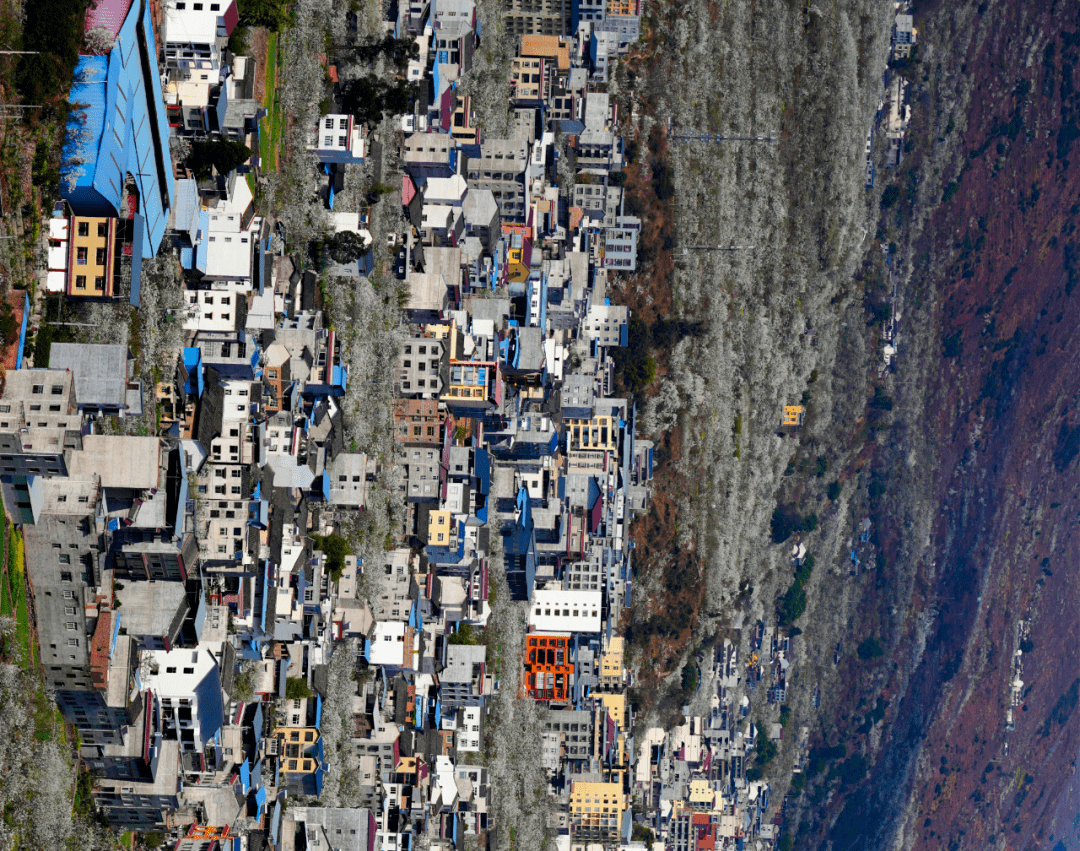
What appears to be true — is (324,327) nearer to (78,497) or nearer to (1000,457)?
(78,497)

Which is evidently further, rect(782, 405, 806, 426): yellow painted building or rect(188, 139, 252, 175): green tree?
rect(782, 405, 806, 426): yellow painted building

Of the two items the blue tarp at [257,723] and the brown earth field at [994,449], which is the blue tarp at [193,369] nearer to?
the blue tarp at [257,723]

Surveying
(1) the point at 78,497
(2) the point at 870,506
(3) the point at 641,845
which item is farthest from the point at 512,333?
(2) the point at 870,506

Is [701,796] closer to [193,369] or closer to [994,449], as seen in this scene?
[994,449]

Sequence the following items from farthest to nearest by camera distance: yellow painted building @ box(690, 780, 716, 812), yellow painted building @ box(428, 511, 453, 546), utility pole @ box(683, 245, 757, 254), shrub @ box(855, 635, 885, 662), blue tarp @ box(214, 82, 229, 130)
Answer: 1. shrub @ box(855, 635, 885, 662)
2. yellow painted building @ box(690, 780, 716, 812)
3. utility pole @ box(683, 245, 757, 254)
4. yellow painted building @ box(428, 511, 453, 546)
5. blue tarp @ box(214, 82, 229, 130)

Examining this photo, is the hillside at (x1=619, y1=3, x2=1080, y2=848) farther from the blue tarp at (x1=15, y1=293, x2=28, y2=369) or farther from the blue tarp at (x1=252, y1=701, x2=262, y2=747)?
the blue tarp at (x1=15, y1=293, x2=28, y2=369)

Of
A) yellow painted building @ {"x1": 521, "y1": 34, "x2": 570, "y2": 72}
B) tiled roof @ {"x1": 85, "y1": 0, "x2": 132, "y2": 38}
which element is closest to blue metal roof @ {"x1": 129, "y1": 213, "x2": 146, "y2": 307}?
tiled roof @ {"x1": 85, "y1": 0, "x2": 132, "y2": 38}

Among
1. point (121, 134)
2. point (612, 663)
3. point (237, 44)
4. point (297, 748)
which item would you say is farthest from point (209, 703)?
point (612, 663)
